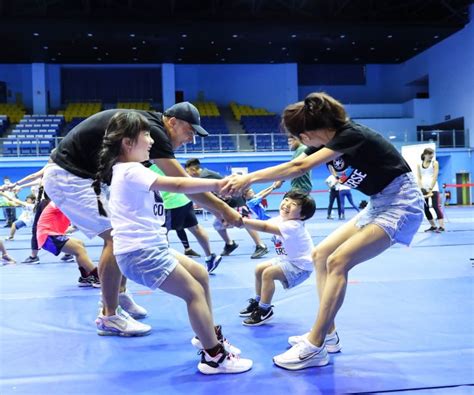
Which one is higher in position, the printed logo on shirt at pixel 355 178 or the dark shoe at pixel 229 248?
the printed logo on shirt at pixel 355 178

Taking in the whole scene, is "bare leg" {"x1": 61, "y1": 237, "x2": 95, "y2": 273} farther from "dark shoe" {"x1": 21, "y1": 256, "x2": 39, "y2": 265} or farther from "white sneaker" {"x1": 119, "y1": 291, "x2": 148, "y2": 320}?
"dark shoe" {"x1": 21, "y1": 256, "x2": 39, "y2": 265}

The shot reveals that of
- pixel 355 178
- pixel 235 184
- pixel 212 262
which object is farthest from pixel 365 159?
pixel 212 262

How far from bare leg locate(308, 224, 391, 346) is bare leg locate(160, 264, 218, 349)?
1.89ft

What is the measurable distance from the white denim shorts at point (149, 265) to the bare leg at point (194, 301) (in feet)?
0.13

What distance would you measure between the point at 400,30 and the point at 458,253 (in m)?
16.4

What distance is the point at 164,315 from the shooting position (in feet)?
12.0

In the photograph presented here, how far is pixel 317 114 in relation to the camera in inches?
104

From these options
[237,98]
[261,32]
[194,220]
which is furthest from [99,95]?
[194,220]

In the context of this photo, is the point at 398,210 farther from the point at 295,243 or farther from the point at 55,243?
the point at 55,243

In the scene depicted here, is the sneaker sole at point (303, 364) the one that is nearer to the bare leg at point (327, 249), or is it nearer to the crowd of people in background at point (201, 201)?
the crowd of people in background at point (201, 201)

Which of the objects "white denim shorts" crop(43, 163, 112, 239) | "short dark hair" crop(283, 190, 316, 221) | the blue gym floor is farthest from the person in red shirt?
"short dark hair" crop(283, 190, 316, 221)

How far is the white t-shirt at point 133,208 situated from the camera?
8.02ft

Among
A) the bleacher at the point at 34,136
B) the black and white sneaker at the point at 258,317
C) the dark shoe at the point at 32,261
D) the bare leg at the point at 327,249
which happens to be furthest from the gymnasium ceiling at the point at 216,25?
the bare leg at the point at 327,249

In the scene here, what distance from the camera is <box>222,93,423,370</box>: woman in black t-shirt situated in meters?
2.58
